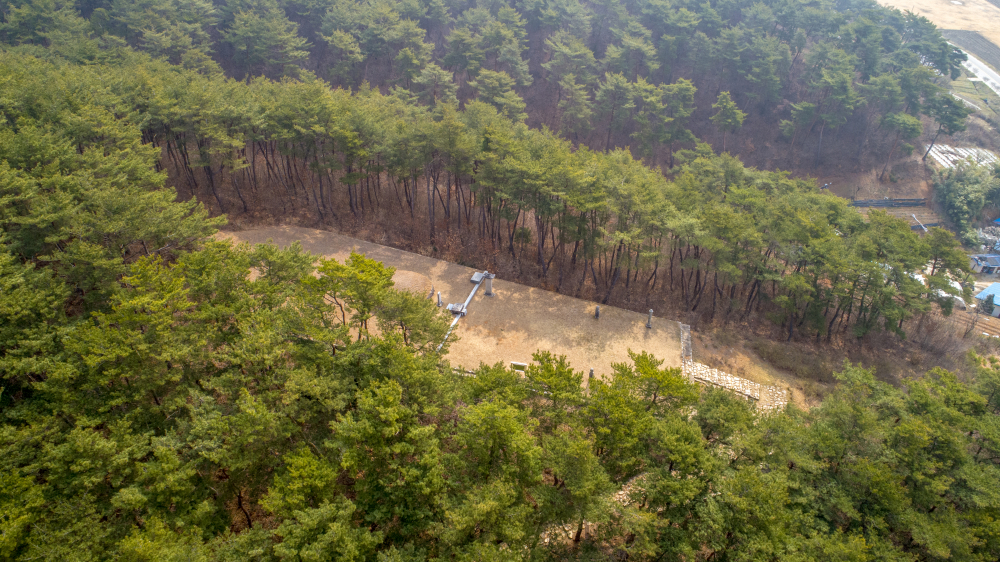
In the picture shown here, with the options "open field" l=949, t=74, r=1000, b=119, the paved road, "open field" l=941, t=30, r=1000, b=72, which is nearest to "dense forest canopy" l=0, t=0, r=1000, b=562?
"open field" l=949, t=74, r=1000, b=119

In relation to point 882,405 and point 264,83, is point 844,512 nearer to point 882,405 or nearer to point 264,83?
point 882,405

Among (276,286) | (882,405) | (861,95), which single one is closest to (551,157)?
(276,286)

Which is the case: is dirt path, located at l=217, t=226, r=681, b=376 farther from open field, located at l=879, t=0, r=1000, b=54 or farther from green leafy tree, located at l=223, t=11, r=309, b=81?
open field, located at l=879, t=0, r=1000, b=54

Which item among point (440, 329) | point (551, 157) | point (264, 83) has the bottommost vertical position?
point (440, 329)

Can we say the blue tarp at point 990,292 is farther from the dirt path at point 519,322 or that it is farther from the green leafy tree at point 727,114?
the dirt path at point 519,322

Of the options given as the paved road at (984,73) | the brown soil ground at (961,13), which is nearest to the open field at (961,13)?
the brown soil ground at (961,13)

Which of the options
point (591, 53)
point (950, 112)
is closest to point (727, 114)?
point (591, 53)

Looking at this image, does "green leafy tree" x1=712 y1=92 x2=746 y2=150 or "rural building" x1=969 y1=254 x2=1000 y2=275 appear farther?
"green leafy tree" x1=712 y1=92 x2=746 y2=150
